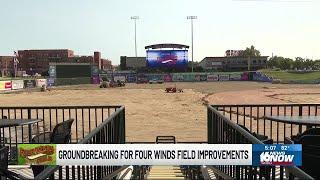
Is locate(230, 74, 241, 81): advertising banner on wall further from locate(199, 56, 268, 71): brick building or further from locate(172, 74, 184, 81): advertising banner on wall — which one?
locate(199, 56, 268, 71): brick building

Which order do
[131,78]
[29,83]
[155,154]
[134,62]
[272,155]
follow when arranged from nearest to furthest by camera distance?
[272,155] < [155,154] < [29,83] < [131,78] < [134,62]

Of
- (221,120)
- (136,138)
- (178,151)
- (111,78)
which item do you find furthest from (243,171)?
(111,78)

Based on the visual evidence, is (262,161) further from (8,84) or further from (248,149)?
(8,84)

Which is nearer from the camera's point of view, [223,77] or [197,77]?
[197,77]

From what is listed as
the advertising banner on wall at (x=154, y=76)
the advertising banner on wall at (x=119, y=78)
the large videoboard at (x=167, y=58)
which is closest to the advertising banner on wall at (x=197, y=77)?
the large videoboard at (x=167, y=58)

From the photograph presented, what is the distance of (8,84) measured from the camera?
250ft

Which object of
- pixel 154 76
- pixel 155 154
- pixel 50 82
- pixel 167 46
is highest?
pixel 167 46

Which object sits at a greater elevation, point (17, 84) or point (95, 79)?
point (95, 79)

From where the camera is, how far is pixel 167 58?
114m

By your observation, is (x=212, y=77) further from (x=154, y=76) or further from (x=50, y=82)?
(x=50, y=82)

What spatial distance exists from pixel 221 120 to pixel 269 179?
2283mm

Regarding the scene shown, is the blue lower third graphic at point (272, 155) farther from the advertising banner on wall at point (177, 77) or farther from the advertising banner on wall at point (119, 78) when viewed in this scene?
the advertising banner on wall at point (177, 77)

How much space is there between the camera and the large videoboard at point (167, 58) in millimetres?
113875

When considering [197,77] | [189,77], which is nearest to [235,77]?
[197,77]
